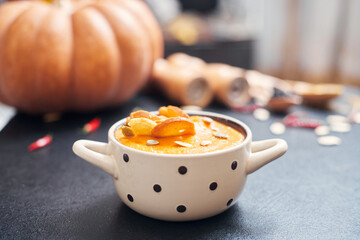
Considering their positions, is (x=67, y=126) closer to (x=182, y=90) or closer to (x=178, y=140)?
(x=182, y=90)

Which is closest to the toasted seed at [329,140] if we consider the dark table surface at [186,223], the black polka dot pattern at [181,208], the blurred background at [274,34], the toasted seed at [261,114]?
the dark table surface at [186,223]

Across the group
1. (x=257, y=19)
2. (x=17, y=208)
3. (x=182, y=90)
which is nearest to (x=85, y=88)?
(x=182, y=90)

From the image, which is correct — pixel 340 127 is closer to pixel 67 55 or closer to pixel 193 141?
pixel 193 141

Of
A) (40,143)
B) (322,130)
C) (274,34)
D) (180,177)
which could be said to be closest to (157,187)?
(180,177)

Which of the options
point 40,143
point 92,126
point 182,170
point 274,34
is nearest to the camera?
point 182,170

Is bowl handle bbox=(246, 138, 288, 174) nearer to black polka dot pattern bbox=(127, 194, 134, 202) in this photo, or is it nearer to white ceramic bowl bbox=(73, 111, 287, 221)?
white ceramic bowl bbox=(73, 111, 287, 221)

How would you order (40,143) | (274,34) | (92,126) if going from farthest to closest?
1. (274,34)
2. (92,126)
3. (40,143)
